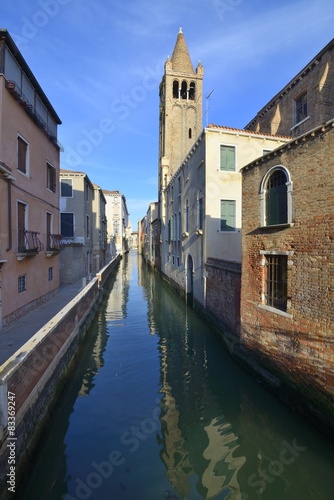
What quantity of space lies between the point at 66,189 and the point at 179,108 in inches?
801

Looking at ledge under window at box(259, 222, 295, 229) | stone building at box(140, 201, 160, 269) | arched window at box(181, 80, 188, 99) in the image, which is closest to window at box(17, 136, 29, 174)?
ledge under window at box(259, 222, 295, 229)

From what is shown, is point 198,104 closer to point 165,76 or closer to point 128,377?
point 165,76

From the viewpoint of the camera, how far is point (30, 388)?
5.27m

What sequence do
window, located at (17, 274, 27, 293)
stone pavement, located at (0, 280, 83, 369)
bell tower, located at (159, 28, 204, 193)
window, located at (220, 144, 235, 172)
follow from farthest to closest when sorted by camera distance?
bell tower, located at (159, 28, 204, 193) → window, located at (220, 144, 235, 172) → window, located at (17, 274, 27, 293) → stone pavement, located at (0, 280, 83, 369)

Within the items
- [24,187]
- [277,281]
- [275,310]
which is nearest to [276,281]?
[277,281]

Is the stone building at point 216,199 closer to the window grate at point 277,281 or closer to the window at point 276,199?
the window grate at point 277,281

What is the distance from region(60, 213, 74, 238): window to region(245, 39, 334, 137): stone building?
16.3 m

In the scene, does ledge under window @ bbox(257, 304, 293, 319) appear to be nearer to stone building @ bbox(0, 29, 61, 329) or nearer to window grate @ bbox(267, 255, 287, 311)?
window grate @ bbox(267, 255, 287, 311)

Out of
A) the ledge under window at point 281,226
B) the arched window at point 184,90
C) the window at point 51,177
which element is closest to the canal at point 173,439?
the ledge under window at point 281,226

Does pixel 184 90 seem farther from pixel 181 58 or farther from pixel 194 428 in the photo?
pixel 194 428

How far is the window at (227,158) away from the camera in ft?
48.5

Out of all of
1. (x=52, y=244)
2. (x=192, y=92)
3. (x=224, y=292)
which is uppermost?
(x=192, y=92)

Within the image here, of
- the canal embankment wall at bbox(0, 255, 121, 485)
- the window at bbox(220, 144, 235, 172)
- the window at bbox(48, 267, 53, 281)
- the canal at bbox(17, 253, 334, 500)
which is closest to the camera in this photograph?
the canal embankment wall at bbox(0, 255, 121, 485)

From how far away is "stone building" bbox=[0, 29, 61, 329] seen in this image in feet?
30.0
